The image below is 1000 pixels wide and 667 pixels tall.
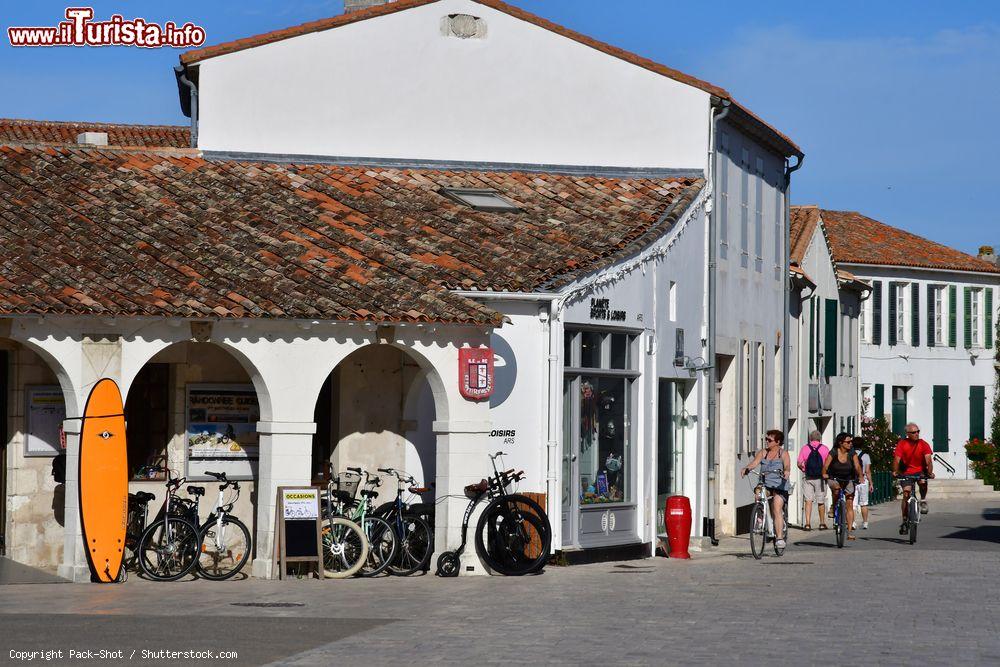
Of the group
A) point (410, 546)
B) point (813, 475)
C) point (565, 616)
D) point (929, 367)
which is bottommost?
point (565, 616)

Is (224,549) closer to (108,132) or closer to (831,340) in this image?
(108,132)

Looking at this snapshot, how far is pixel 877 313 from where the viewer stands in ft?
151

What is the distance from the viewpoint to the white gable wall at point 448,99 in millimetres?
23922

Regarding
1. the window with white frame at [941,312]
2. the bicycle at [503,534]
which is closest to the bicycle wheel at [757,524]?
the bicycle at [503,534]

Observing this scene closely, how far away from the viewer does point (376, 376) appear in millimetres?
20266

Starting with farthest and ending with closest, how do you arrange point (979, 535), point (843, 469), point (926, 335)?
point (926, 335) < point (979, 535) < point (843, 469)

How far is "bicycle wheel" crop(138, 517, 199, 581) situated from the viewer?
17.8m

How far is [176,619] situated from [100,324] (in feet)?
15.9

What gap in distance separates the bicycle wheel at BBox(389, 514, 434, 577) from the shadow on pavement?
32.5 ft

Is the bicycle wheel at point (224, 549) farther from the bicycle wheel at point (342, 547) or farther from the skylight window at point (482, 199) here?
the skylight window at point (482, 199)

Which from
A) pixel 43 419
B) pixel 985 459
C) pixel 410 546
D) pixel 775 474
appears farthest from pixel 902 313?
pixel 43 419

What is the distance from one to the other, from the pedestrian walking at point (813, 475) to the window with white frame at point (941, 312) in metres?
17.2

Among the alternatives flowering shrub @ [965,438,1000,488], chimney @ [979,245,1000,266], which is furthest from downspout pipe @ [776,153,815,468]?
chimney @ [979,245,1000,266]

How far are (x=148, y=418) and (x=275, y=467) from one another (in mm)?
2432
